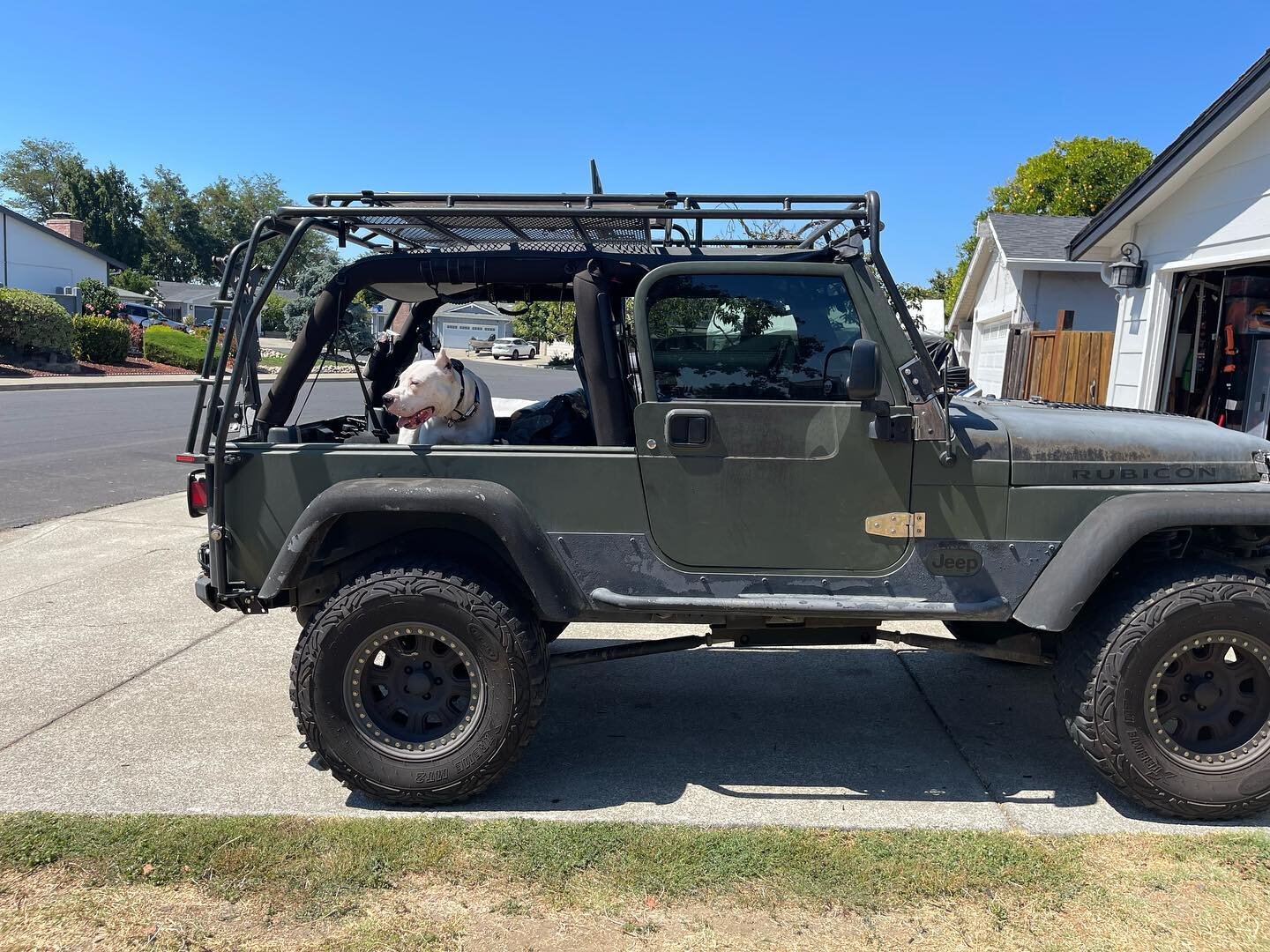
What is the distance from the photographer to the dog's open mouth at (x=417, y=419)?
3590 mm

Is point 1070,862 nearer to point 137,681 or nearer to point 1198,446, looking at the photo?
point 1198,446

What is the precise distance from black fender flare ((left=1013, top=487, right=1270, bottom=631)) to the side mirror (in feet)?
3.14

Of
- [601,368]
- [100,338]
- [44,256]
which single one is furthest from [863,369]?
[44,256]

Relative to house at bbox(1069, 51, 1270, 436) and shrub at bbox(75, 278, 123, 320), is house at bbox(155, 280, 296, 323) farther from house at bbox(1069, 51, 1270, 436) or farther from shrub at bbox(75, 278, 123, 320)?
house at bbox(1069, 51, 1270, 436)

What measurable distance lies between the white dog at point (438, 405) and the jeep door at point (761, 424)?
0.74 m

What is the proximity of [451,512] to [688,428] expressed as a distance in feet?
2.99

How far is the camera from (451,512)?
11.2ft

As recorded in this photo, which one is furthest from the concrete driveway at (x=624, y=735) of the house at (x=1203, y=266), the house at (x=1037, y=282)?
the house at (x=1037, y=282)

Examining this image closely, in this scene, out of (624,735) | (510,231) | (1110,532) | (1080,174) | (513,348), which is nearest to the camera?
(1110,532)

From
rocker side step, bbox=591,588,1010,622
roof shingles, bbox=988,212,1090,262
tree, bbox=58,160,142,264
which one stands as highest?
tree, bbox=58,160,142,264

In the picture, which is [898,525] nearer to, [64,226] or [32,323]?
[32,323]

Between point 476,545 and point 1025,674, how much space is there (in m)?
3.14

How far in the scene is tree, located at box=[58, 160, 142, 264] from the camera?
219ft

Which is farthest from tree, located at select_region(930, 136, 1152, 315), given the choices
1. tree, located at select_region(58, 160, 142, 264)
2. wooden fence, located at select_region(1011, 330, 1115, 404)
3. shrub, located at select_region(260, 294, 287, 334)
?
tree, located at select_region(58, 160, 142, 264)
